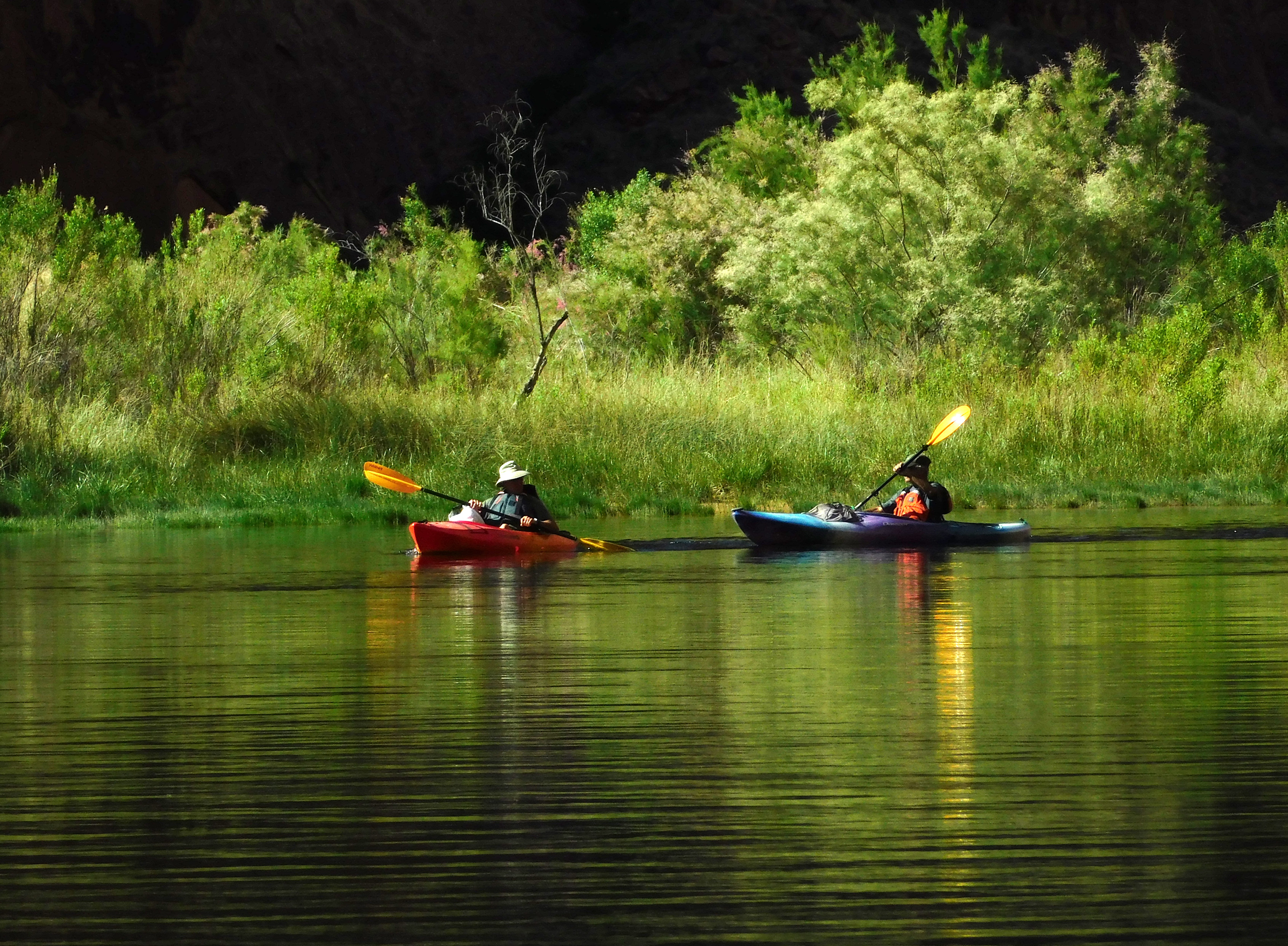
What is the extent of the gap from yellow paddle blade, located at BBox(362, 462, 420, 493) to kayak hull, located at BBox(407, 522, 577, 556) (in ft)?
9.32

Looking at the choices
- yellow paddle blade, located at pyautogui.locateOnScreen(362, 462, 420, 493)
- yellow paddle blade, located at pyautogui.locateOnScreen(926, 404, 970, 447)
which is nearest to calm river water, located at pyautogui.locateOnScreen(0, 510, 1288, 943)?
yellow paddle blade, located at pyautogui.locateOnScreen(362, 462, 420, 493)

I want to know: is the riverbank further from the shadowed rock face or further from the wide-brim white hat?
the shadowed rock face

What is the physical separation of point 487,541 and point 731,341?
22.0 m

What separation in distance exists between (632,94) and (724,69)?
3485 mm

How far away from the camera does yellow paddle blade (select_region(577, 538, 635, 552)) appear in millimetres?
21953

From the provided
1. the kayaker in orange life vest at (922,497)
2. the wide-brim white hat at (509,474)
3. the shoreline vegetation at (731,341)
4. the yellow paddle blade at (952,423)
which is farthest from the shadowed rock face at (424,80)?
the wide-brim white hat at (509,474)

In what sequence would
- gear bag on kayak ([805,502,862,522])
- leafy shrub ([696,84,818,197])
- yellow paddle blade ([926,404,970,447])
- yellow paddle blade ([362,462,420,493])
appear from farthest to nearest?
leafy shrub ([696,84,818,197])
yellow paddle blade ([926,404,970,447])
yellow paddle blade ([362,462,420,493])
gear bag on kayak ([805,502,862,522])

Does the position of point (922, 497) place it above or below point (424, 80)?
below

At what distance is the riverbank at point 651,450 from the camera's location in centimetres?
2836

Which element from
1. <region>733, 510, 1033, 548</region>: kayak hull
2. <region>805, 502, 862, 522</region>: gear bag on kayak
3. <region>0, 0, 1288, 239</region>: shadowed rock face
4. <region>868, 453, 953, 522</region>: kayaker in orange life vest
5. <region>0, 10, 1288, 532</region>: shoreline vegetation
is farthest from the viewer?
<region>0, 0, 1288, 239</region>: shadowed rock face

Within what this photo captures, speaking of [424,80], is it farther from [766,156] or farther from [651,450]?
[651,450]

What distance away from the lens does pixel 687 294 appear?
43.9 meters

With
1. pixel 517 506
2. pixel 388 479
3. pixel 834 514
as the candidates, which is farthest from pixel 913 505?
pixel 388 479

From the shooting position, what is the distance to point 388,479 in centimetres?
2480
